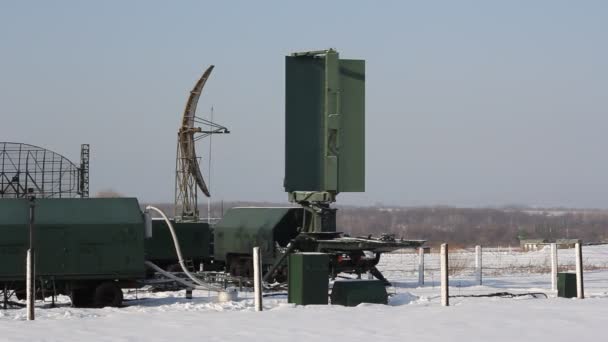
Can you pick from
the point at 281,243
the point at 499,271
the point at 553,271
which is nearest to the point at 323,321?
the point at 553,271

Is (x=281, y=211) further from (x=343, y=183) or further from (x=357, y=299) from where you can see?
(x=357, y=299)

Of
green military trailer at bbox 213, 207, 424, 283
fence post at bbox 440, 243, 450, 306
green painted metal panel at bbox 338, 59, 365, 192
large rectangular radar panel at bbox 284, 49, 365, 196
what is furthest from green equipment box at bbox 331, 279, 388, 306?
green painted metal panel at bbox 338, 59, 365, 192

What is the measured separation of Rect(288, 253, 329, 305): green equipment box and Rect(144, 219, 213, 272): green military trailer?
10.4 meters

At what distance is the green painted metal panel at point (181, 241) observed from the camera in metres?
31.7

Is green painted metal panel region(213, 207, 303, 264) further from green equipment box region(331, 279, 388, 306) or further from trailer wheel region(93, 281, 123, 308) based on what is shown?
green equipment box region(331, 279, 388, 306)

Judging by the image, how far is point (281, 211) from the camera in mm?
29828

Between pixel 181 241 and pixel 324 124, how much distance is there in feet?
25.0

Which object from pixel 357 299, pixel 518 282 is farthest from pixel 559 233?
pixel 357 299

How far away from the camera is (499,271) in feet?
124

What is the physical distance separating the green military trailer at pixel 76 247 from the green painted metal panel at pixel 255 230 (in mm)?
6878

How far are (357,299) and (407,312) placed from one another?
1930 mm

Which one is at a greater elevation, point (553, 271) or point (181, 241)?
point (181, 241)

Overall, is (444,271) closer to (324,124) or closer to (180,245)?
(324,124)

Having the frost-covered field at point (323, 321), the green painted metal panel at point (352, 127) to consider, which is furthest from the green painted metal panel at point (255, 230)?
the frost-covered field at point (323, 321)
